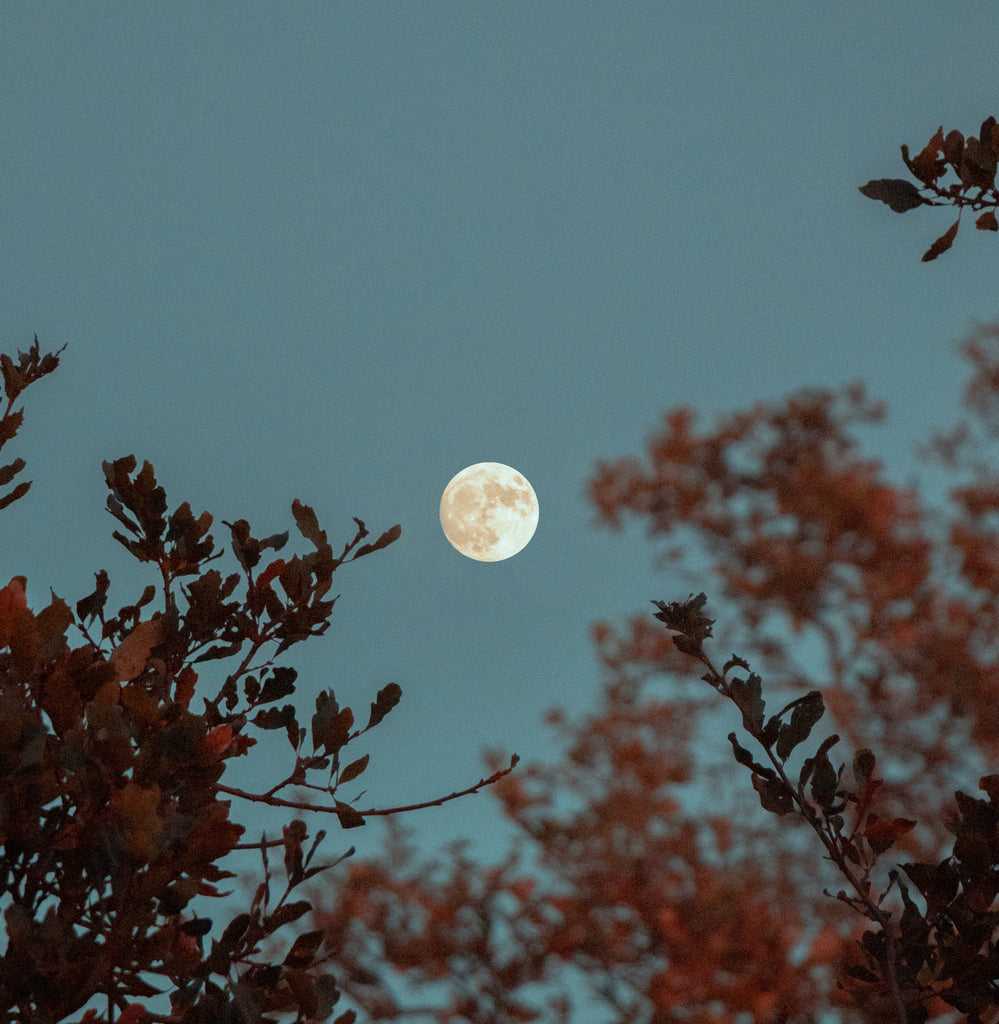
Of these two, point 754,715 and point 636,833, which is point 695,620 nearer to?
point 754,715

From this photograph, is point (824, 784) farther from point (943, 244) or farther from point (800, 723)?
point (943, 244)

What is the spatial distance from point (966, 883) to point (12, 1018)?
4.56 ft

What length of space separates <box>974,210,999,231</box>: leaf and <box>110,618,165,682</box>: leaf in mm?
1643

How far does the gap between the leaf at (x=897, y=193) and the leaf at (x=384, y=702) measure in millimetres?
1282

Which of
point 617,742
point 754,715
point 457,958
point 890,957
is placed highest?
point 617,742

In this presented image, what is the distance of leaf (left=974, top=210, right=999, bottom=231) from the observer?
175 centimetres

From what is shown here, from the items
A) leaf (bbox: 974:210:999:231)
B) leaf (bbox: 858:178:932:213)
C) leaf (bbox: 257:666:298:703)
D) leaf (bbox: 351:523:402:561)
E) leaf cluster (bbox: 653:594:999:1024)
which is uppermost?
leaf (bbox: 858:178:932:213)

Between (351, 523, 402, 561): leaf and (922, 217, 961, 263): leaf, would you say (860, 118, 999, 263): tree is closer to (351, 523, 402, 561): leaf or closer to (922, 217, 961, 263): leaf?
(922, 217, 961, 263): leaf

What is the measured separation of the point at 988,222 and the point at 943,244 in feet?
Answer: 0.28

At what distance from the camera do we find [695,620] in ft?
4.86

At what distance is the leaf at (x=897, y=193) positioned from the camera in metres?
1.78

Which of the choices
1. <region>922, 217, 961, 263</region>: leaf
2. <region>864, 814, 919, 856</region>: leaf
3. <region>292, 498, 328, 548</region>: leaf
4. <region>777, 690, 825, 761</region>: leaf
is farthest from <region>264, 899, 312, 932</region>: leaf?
<region>922, 217, 961, 263</region>: leaf

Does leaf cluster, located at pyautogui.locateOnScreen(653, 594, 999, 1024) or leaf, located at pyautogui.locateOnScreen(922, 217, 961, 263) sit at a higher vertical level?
leaf, located at pyautogui.locateOnScreen(922, 217, 961, 263)

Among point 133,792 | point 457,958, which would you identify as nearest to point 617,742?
point 457,958
